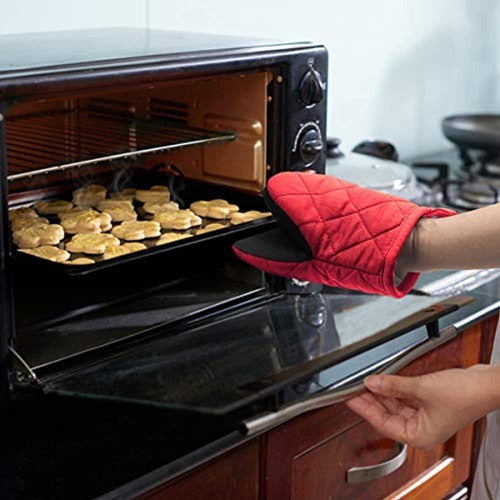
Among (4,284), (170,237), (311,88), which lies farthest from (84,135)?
(4,284)

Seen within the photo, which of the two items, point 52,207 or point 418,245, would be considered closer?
point 418,245

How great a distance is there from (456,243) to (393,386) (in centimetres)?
18

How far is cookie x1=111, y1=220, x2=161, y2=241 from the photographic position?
4.19 ft

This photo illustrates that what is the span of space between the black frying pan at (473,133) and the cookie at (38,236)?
4.26 feet

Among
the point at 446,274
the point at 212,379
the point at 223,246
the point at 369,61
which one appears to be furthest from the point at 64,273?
the point at 369,61

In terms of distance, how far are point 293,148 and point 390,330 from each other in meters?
0.30

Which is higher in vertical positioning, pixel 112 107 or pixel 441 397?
pixel 112 107

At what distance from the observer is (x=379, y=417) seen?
44.6 inches

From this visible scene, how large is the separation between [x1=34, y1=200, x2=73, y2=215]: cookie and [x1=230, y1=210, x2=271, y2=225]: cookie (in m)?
0.23

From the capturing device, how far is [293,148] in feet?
4.23

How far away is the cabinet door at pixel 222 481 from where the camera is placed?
110 cm

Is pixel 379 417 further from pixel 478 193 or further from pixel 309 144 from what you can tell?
pixel 478 193

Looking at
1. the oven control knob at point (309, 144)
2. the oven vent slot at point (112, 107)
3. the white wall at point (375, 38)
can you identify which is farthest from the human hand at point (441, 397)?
the white wall at point (375, 38)

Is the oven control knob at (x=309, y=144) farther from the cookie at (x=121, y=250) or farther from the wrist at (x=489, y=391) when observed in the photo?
the wrist at (x=489, y=391)
